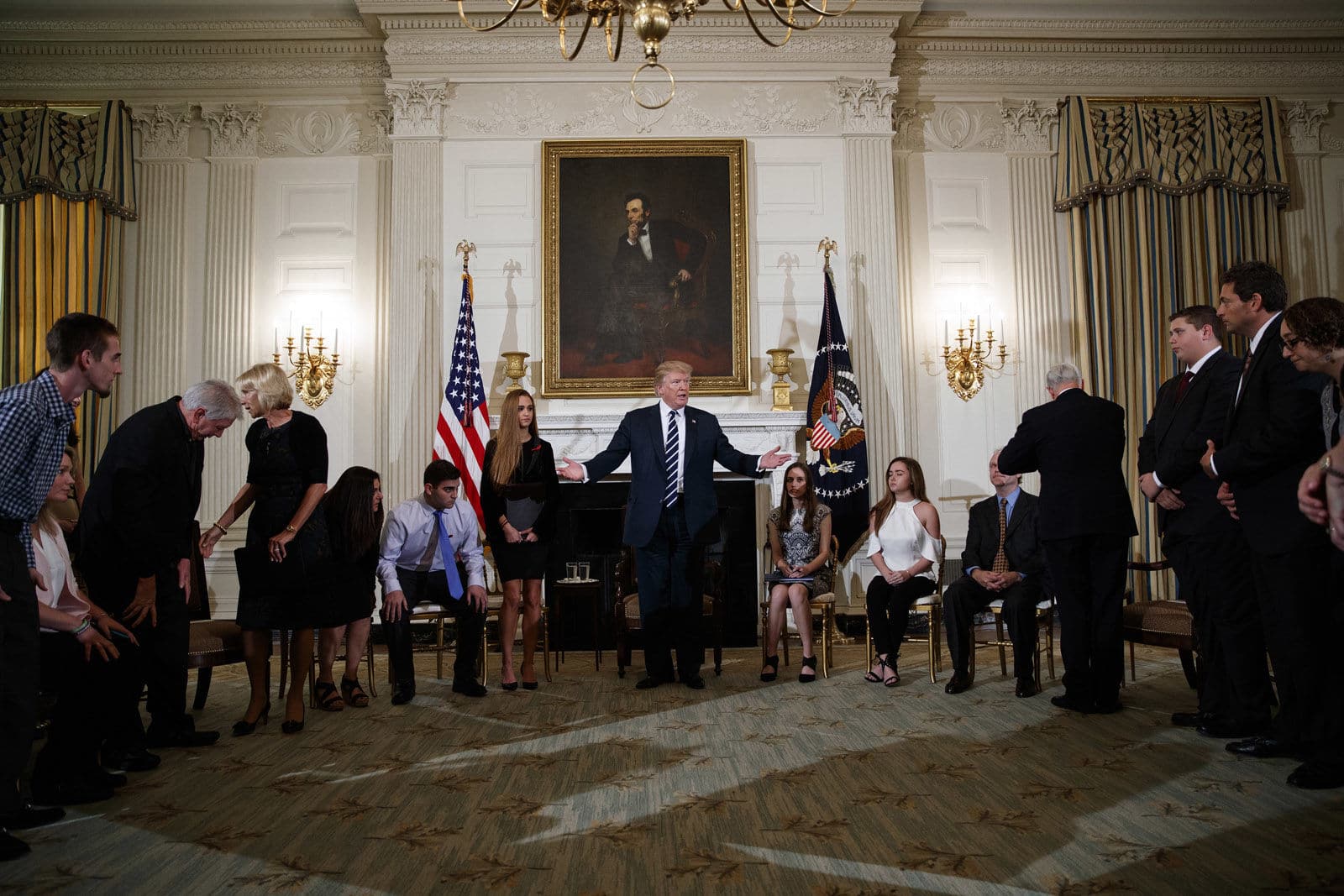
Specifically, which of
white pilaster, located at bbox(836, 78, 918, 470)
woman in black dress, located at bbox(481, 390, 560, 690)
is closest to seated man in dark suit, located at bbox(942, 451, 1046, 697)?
woman in black dress, located at bbox(481, 390, 560, 690)

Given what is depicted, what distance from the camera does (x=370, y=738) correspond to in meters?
4.18

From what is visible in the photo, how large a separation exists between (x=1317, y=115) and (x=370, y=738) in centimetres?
897

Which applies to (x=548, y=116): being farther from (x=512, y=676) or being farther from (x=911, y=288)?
(x=512, y=676)

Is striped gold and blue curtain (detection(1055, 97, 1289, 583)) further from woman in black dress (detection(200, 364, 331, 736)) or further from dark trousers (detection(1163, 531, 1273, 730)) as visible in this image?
woman in black dress (detection(200, 364, 331, 736))

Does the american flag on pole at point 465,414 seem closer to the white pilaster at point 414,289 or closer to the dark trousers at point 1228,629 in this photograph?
the white pilaster at point 414,289

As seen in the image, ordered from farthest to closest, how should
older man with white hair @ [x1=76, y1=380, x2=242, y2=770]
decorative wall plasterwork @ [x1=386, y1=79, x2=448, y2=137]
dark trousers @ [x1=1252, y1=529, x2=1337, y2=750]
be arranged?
decorative wall plasterwork @ [x1=386, y1=79, x2=448, y2=137] < older man with white hair @ [x1=76, y1=380, x2=242, y2=770] < dark trousers @ [x1=1252, y1=529, x2=1337, y2=750]

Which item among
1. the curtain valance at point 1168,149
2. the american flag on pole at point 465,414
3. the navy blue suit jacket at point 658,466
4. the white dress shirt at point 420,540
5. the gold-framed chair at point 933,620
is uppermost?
the curtain valance at point 1168,149

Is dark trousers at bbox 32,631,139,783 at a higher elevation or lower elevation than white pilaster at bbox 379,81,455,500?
lower

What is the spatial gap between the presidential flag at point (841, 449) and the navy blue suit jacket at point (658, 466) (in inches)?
74.7

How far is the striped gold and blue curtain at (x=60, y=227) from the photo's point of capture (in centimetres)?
786

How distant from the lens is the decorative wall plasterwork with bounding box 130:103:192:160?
8250mm

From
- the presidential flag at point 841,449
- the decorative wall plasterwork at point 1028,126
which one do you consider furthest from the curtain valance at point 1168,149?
the presidential flag at point 841,449

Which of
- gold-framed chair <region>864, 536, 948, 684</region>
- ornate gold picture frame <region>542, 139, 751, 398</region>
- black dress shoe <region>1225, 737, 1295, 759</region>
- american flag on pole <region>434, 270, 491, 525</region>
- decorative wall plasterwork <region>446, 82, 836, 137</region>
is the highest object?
decorative wall plasterwork <region>446, 82, 836, 137</region>

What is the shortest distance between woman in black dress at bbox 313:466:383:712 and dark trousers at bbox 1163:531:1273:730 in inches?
144
